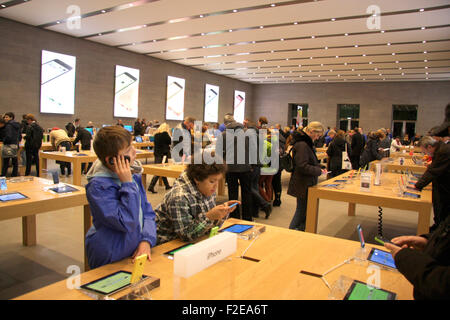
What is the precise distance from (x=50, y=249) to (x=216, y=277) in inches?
117

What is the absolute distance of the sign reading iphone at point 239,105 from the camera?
77.7ft

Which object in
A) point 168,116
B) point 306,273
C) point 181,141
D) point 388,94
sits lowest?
point 306,273

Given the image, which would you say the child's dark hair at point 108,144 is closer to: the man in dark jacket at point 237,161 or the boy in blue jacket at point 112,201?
the boy in blue jacket at point 112,201

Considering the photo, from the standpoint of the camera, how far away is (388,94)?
70.0ft

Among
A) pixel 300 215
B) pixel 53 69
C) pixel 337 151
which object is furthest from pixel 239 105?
pixel 300 215

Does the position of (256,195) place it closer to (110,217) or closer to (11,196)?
(11,196)

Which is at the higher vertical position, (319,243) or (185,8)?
(185,8)

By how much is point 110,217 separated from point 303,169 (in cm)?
283

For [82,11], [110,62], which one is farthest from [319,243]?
[110,62]

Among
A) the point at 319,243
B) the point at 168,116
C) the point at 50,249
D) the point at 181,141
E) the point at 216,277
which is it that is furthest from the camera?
the point at 168,116

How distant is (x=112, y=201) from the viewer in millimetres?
1590

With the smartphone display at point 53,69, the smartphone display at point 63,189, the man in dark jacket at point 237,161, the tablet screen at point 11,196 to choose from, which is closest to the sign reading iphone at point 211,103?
the smartphone display at point 53,69

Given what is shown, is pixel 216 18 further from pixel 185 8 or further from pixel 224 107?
pixel 224 107

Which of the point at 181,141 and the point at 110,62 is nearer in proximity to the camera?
the point at 181,141
